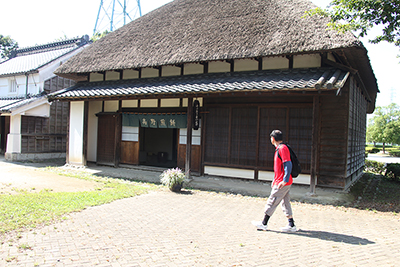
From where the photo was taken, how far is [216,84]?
8773mm

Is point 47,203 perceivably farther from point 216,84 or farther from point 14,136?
point 14,136

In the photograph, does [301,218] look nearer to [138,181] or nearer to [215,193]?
[215,193]

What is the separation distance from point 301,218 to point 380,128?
41.0 metres

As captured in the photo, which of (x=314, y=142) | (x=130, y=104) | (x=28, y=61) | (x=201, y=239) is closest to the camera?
(x=201, y=239)

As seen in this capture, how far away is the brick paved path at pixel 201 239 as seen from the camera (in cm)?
369

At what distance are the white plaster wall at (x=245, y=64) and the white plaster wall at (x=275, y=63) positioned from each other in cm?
35

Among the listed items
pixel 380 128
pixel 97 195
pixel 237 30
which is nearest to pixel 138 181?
pixel 97 195

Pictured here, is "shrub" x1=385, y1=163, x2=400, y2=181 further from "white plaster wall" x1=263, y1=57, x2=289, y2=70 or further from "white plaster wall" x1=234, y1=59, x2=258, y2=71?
"white plaster wall" x1=234, y1=59, x2=258, y2=71

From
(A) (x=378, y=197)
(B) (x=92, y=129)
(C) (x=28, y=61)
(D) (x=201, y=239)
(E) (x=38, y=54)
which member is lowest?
(A) (x=378, y=197)

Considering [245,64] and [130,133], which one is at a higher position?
[245,64]

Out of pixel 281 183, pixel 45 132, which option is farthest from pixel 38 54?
pixel 281 183

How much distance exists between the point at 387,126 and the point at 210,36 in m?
37.8

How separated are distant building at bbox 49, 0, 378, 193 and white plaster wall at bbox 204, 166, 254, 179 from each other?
0.12 ft

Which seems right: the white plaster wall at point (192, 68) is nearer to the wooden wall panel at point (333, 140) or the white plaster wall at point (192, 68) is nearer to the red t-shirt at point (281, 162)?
the wooden wall panel at point (333, 140)
